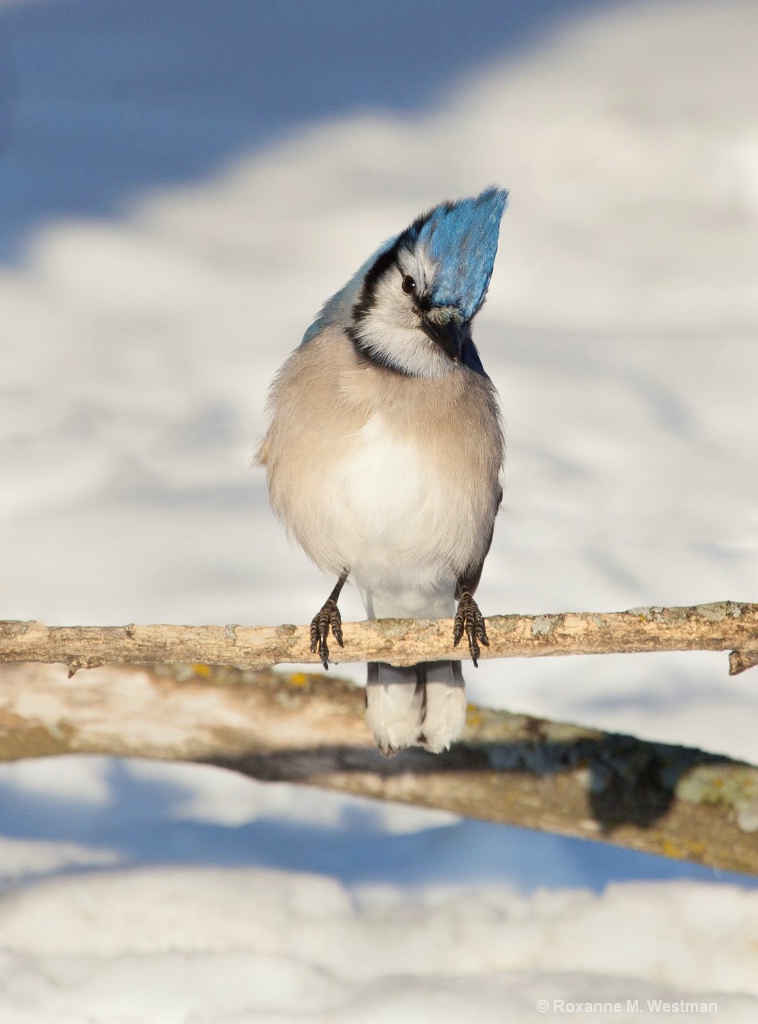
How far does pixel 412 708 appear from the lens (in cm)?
486

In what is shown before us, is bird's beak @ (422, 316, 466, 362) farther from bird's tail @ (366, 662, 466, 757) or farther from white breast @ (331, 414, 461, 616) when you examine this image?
bird's tail @ (366, 662, 466, 757)

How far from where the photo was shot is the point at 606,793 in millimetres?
5211

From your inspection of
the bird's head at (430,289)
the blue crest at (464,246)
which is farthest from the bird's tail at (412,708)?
the blue crest at (464,246)

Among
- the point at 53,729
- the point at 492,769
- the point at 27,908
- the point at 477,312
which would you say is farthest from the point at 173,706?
the point at 477,312

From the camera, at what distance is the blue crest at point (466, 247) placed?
166 inches

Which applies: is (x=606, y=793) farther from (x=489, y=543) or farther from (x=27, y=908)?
(x=27, y=908)

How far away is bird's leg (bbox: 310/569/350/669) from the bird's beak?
1.23 meters

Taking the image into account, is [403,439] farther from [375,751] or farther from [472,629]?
[375,751]

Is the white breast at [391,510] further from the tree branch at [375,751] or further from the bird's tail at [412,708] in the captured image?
the tree branch at [375,751]

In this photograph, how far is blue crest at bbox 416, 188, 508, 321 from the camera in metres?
4.22

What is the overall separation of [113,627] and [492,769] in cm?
242

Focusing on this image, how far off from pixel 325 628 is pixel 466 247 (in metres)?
1.68

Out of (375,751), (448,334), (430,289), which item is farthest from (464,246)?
(375,751)

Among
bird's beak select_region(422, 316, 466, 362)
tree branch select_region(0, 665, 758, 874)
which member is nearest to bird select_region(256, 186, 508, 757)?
bird's beak select_region(422, 316, 466, 362)
